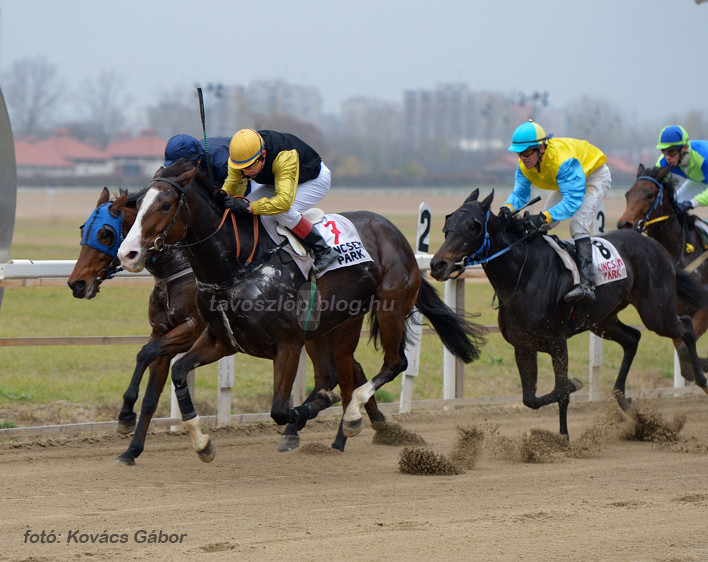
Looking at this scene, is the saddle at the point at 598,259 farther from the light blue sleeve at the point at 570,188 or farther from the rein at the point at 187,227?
the rein at the point at 187,227

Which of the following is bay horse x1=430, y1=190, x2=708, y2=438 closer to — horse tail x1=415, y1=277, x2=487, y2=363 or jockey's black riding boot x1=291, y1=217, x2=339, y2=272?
horse tail x1=415, y1=277, x2=487, y2=363

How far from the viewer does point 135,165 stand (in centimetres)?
5241

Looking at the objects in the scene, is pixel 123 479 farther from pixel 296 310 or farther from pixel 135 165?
pixel 135 165

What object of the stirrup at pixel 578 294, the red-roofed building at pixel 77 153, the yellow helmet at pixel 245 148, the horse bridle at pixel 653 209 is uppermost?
the yellow helmet at pixel 245 148

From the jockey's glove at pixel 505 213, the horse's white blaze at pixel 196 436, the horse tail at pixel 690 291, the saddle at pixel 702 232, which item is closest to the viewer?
the horse's white blaze at pixel 196 436

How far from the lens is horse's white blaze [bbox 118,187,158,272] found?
455 cm

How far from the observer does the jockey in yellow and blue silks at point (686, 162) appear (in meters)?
8.09

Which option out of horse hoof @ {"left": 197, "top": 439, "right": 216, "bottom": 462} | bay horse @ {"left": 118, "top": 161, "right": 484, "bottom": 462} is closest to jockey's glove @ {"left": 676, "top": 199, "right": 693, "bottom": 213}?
bay horse @ {"left": 118, "top": 161, "right": 484, "bottom": 462}

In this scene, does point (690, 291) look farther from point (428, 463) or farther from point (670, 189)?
point (428, 463)

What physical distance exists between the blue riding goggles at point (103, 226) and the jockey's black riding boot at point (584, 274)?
3.02 metres

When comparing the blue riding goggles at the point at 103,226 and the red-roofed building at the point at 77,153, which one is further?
the red-roofed building at the point at 77,153

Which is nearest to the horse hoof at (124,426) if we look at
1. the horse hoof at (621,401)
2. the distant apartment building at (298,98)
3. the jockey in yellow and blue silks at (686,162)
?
the horse hoof at (621,401)

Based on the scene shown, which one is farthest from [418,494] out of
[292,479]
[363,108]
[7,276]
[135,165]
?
[363,108]

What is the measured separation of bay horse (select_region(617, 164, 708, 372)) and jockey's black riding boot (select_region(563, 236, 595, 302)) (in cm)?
135
